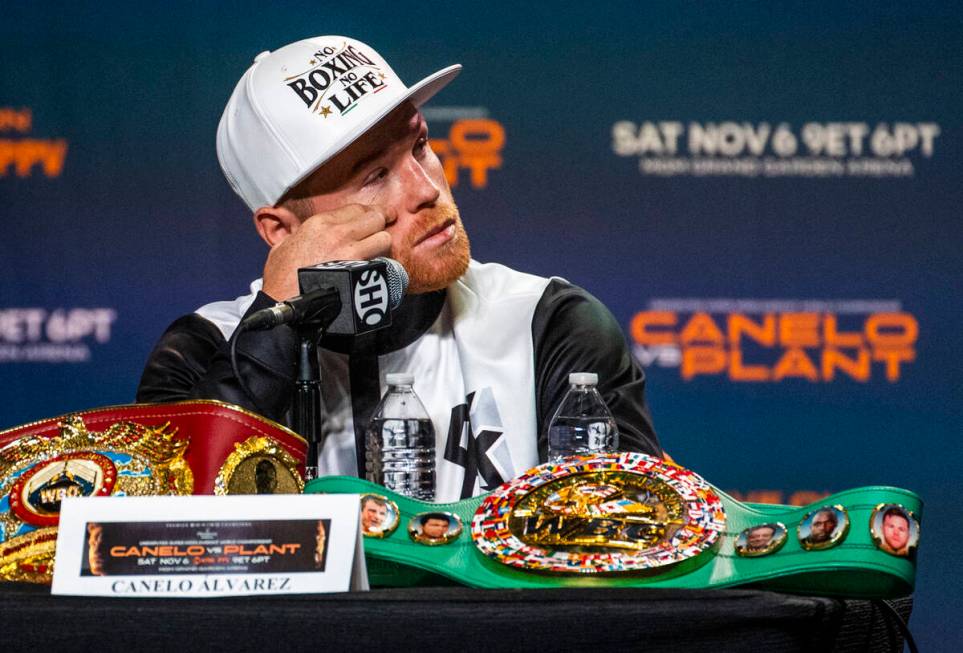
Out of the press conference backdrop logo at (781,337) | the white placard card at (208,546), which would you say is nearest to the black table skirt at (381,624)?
the white placard card at (208,546)

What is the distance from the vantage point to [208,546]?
94 centimetres

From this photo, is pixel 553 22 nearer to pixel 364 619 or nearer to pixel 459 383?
pixel 459 383

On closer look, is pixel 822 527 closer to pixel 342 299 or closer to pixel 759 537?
pixel 759 537

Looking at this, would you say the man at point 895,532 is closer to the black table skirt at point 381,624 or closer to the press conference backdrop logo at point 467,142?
the black table skirt at point 381,624

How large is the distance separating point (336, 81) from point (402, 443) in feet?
1.89

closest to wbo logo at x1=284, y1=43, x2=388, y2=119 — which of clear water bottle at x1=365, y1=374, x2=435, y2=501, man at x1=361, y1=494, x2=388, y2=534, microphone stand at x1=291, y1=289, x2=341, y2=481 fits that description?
clear water bottle at x1=365, y1=374, x2=435, y2=501

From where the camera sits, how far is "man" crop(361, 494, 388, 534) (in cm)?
108

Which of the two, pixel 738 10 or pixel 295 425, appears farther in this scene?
pixel 738 10

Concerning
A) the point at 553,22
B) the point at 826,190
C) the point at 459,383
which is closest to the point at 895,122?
the point at 826,190

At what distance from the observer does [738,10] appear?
3.62 meters

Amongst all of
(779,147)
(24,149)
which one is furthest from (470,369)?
(24,149)

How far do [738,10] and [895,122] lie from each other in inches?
22.6

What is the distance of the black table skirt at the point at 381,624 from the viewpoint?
35.0 inches

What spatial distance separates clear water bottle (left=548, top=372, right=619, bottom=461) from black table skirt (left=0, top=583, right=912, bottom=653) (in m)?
A: 0.68
